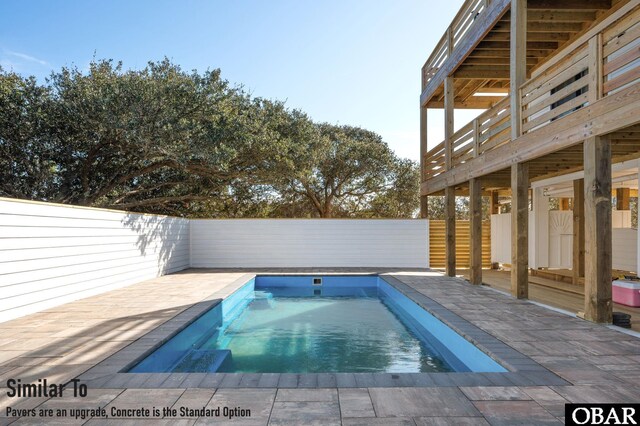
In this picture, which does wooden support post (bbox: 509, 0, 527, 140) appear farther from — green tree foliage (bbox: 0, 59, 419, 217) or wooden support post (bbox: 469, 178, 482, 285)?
green tree foliage (bbox: 0, 59, 419, 217)

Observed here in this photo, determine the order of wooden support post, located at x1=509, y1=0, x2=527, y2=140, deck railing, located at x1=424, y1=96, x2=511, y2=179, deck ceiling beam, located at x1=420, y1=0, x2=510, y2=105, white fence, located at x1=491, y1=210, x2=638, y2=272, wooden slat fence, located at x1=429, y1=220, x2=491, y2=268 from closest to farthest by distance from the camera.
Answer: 1. wooden support post, located at x1=509, y1=0, x2=527, y2=140
2. deck ceiling beam, located at x1=420, y1=0, x2=510, y2=105
3. deck railing, located at x1=424, y1=96, x2=511, y2=179
4. white fence, located at x1=491, y1=210, x2=638, y2=272
5. wooden slat fence, located at x1=429, y1=220, x2=491, y2=268

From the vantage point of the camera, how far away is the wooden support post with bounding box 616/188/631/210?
29.4 feet

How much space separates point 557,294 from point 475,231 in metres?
1.64

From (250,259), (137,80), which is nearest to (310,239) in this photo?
(250,259)

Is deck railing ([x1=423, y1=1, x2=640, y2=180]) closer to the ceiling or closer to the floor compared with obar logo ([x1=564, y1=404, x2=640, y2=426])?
closer to the ceiling

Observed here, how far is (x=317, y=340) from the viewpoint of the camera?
202 inches

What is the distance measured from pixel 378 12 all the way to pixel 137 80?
6.49 meters

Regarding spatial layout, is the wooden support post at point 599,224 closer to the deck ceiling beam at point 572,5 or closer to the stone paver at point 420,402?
the stone paver at point 420,402

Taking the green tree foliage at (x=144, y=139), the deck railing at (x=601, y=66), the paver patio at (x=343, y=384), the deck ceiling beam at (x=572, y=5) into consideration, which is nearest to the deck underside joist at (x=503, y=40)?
the deck ceiling beam at (x=572, y=5)

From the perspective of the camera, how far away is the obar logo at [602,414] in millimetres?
2270

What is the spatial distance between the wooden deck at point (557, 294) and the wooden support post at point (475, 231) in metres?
0.35

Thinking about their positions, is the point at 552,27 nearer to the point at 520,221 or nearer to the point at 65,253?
the point at 520,221

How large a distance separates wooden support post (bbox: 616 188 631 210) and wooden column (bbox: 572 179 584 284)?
8.01 feet

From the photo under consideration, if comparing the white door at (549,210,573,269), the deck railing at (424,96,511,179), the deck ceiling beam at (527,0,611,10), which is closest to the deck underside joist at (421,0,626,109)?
the deck ceiling beam at (527,0,611,10)
